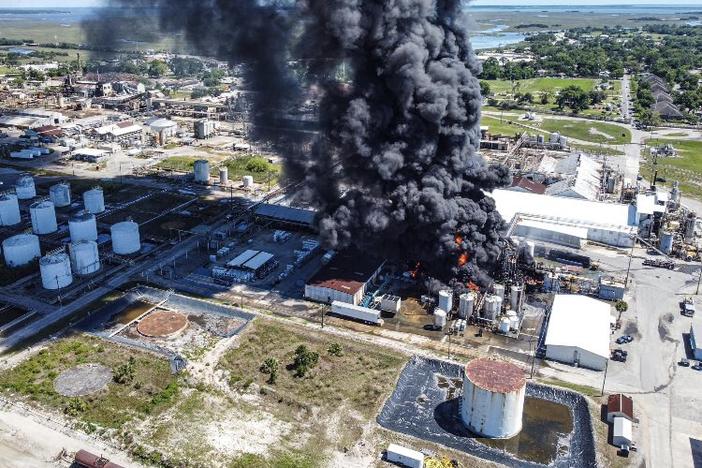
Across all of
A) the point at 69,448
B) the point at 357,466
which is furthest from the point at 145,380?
the point at 357,466

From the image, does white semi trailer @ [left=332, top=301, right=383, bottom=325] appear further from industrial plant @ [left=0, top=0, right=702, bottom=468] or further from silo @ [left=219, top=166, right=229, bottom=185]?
silo @ [left=219, top=166, right=229, bottom=185]

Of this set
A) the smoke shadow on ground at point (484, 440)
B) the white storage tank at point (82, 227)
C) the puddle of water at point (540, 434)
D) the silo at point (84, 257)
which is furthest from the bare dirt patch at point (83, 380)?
the puddle of water at point (540, 434)

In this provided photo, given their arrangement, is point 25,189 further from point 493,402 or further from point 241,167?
point 493,402

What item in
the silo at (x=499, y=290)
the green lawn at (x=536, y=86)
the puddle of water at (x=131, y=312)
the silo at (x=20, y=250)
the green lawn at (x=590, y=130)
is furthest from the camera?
the green lawn at (x=536, y=86)

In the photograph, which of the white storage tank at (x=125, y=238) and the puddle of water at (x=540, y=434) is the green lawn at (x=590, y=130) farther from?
the white storage tank at (x=125, y=238)

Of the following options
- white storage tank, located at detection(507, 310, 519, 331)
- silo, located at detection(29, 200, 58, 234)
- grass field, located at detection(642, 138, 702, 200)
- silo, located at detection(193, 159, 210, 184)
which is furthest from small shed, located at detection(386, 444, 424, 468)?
grass field, located at detection(642, 138, 702, 200)

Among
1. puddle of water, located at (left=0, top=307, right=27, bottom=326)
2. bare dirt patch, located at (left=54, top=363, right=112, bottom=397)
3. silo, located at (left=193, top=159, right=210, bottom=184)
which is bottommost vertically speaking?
bare dirt patch, located at (left=54, top=363, right=112, bottom=397)

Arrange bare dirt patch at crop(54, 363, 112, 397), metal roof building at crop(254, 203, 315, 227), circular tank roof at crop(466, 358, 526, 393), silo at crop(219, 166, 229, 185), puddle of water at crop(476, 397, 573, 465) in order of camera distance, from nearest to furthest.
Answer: puddle of water at crop(476, 397, 573, 465) → circular tank roof at crop(466, 358, 526, 393) → bare dirt patch at crop(54, 363, 112, 397) → metal roof building at crop(254, 203, 315, 227) → silo at crop(219, 166, 229, 185)

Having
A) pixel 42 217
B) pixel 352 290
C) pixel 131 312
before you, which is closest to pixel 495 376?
pixel 352 290
